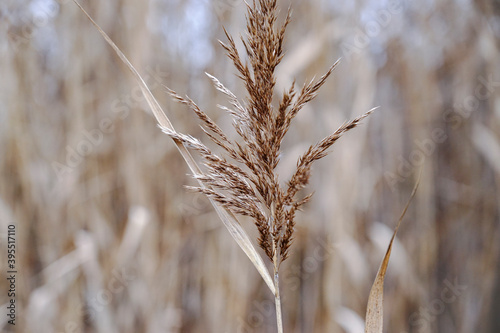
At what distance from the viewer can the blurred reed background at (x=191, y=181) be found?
3.57ft

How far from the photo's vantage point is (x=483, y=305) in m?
1.27

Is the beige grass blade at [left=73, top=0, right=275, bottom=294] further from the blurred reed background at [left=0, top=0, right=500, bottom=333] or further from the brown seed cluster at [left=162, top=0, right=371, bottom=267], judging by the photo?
the blurred reed background at [left=0, top=0, right=500, bottom=333]

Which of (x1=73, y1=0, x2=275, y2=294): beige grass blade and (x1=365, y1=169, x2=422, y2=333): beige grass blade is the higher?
(x1=73, y1=0, x2=275, y2=294): beige grass blade

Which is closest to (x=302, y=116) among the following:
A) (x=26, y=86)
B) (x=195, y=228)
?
(x=195, y=228)

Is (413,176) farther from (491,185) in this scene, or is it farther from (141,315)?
(141,315)

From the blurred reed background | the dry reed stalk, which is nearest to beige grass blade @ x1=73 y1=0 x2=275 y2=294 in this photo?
the dry reed stalk

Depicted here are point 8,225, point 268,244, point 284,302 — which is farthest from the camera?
point 284,302

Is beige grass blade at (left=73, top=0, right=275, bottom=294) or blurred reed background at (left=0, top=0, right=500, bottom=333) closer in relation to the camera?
beige grass blade at (left=73, top=0, right=275, bottom=294)

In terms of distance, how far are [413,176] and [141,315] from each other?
100 centimetres

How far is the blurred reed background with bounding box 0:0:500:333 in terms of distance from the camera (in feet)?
3.57

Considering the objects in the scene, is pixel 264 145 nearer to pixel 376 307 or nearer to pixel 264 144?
pixel 264 144

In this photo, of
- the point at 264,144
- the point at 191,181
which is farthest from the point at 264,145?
the point at 191,181

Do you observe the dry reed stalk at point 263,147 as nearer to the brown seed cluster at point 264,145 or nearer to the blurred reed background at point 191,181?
the brown seed cluster at point 264,145

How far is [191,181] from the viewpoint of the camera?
4.00 ft
